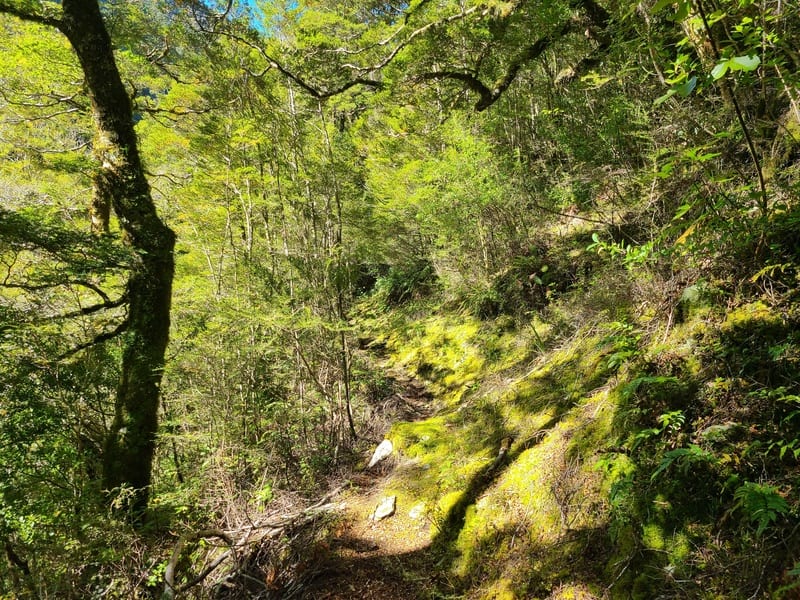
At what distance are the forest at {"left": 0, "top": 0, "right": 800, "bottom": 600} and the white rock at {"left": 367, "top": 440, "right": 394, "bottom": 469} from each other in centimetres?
4

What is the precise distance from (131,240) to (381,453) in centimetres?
452

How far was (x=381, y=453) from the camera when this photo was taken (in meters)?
5.36

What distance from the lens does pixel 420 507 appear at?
155 inches

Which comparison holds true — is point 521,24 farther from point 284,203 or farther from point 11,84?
point 11,84

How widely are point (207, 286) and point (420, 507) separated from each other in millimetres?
4427

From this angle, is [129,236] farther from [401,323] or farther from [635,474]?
[635,474]

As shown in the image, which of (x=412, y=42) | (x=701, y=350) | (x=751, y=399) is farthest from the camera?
(x=412, y=42)

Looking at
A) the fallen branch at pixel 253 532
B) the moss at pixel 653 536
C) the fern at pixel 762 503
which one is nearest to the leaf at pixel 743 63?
the fern at pixel 762 503

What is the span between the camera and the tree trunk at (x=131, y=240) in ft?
15.2

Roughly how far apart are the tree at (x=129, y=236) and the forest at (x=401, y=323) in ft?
0.12

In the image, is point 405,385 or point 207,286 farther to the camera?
point 405,385

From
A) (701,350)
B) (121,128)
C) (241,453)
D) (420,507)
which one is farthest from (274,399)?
(701,350)

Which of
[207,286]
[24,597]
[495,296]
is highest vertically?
[207,286]

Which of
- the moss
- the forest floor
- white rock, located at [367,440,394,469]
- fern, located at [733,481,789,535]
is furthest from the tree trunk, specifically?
fern, located at [733,481,789,535]
